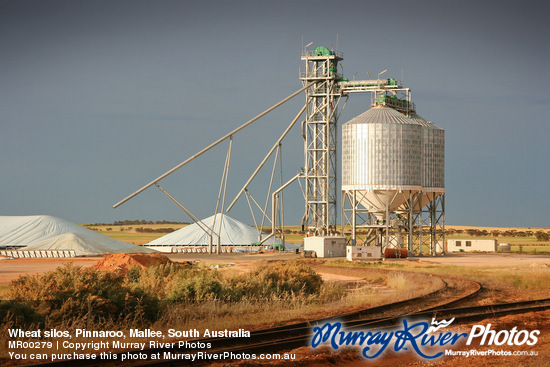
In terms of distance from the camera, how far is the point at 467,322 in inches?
863

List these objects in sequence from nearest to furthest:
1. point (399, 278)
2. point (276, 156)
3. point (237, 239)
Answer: point (399, 278), point (276, 156), point (237, 239)

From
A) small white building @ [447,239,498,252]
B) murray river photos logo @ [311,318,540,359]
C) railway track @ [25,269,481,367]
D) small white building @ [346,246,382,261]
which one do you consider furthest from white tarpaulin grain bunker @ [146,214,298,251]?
murray river photos logo @ [311,318,540,359]

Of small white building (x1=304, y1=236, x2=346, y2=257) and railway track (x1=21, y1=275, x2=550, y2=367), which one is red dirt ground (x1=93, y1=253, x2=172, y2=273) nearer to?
railway track (x1=21, y1=275, x2=550, y2=367)

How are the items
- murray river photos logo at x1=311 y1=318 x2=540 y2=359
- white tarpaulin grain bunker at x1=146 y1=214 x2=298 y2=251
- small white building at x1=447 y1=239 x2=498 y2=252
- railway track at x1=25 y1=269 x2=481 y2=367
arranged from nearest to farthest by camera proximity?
railway track at x1=25 y1=269 x2=481 y2=367 → murray river photos logo at x1=311 y1=318 x2=540 y2=359 → small white building at x1=447 y1=239 x2=498 y2=252 → white tarpaulin grain bunker at x1=146 y1=214 x2=298 y2=251

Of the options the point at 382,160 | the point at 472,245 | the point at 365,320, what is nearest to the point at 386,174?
the point at 382,160

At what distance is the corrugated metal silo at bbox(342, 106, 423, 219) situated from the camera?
78500 mm

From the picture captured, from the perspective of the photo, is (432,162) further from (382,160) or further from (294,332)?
(294,332)

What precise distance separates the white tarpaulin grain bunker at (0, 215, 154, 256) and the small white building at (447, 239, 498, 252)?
43.3 m

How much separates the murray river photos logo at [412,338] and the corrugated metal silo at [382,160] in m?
58.3

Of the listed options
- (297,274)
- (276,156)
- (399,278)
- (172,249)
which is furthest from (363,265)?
(172,249)

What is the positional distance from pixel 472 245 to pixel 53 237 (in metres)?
56.7

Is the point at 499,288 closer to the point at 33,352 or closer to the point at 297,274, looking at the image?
the point at 297,274

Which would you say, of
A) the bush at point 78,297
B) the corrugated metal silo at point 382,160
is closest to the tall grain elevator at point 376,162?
the corrugated metal silo at point 382,160

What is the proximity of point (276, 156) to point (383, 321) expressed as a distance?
70.2 m
